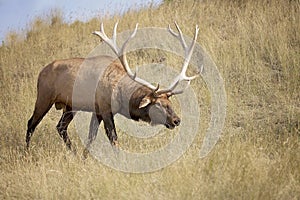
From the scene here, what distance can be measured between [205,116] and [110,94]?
1.92 m

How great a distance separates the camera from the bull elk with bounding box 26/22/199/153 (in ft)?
21.8

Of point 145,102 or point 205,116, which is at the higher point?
point 145,102

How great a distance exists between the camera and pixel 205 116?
825 cm

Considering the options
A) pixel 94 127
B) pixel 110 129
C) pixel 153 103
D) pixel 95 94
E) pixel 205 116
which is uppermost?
pixel 153 103

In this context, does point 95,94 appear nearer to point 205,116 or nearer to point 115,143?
point 115,143

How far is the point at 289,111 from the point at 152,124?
2.10m

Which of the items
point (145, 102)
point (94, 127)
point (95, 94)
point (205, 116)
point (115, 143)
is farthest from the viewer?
point (205, 116)

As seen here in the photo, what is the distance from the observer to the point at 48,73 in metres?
7.60

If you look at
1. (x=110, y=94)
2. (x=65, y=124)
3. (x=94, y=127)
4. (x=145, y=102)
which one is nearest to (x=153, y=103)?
(x=145, y=102)

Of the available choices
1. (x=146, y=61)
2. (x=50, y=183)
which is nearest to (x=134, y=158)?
(x=50, y=183)

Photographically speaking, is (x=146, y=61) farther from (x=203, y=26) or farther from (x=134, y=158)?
(x=134, y=158)

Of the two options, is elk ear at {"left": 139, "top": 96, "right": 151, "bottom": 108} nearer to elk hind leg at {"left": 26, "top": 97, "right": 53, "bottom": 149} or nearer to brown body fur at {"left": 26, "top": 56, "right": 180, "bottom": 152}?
brown body fur at {"left": 26, "top": 56, "right": 180, "bottom": 152}

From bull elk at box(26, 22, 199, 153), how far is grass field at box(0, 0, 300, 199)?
0.45 meters

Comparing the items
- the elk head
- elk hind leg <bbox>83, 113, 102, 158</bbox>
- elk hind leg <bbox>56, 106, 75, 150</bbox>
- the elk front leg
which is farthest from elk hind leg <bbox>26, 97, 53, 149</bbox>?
the elk head
